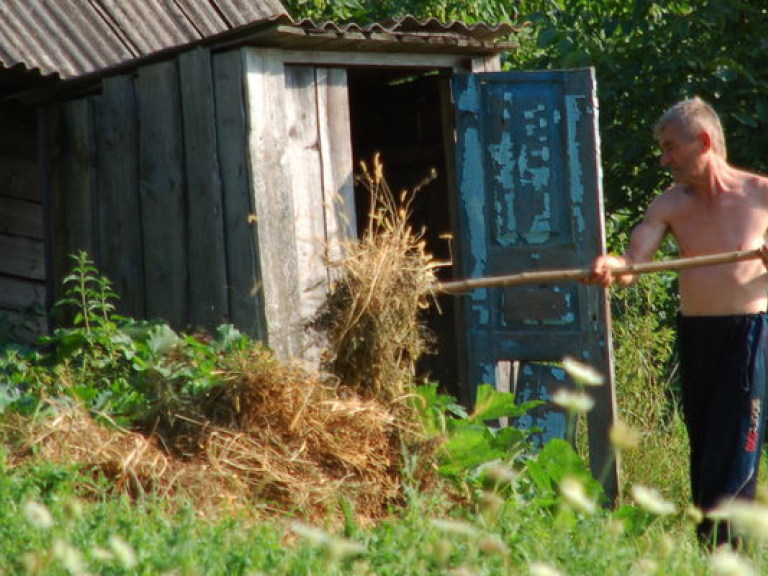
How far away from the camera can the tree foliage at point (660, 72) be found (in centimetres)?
827

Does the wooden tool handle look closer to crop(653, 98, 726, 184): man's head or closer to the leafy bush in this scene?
crop(653, 98, 726, 184): man's head

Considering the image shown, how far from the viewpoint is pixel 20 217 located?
812 centimetres

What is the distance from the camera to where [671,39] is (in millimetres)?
8539

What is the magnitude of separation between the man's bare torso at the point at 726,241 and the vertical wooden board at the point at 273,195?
1.75 metres

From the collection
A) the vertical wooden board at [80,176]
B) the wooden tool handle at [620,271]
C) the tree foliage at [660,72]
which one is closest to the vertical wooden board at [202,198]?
the vertical wooden board at [80,176]

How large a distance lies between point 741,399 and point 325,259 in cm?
177

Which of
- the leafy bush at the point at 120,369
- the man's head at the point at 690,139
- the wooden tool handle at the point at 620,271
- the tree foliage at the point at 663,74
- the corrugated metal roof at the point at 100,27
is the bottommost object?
the leafy bush at the point at 120,369

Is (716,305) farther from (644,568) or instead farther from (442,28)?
(644,568)

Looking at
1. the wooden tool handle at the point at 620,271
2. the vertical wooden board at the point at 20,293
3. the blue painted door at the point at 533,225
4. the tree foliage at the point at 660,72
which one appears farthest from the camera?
the tree foliage at the point at 660,72

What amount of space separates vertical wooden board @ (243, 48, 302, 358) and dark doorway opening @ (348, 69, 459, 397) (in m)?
2.10

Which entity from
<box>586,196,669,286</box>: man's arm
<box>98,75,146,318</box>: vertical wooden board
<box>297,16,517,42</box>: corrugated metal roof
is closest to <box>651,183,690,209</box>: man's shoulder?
<box>586,196,669,286</box>: man's arm

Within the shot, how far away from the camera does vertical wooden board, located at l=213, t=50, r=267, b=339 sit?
20.3 feet

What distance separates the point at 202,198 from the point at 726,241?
2.44m

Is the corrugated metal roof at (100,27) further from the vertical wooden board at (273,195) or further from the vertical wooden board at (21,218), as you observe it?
the vertical wooden board at (21,218)
